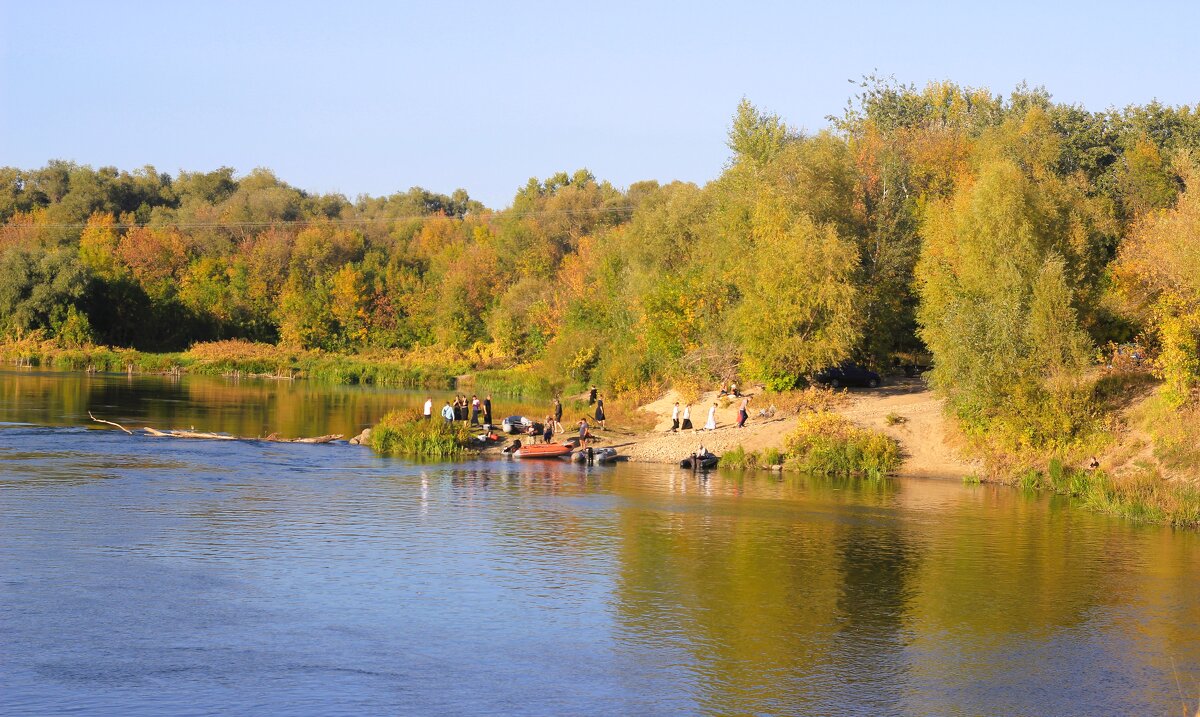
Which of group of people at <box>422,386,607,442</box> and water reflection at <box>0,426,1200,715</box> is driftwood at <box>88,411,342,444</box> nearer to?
group of people at <box>422,386,607,442</box>

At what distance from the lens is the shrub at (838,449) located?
5012 cm

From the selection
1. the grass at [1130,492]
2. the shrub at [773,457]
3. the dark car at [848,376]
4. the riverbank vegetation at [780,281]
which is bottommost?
the grass at [1130,492]

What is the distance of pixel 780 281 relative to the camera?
57938 mm

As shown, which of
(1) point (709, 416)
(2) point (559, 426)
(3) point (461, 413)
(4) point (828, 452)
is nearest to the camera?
(4) point (828, 452)

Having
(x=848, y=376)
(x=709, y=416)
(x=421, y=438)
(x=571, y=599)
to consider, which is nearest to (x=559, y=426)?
(x=709, y=416)

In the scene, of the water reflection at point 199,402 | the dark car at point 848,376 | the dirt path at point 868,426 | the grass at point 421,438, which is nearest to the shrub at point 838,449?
the dirt path at point 868,426

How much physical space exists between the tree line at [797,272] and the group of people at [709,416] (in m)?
2.04

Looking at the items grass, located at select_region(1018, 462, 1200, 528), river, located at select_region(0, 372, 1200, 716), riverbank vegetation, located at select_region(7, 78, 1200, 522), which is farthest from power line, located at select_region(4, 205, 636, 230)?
grass, located at select_region(1018, 462, 1200, 528)

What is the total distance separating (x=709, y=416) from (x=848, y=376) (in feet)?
30.0

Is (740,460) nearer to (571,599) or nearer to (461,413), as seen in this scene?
(461,413)

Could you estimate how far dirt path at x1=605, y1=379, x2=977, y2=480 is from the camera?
5038 centimetres

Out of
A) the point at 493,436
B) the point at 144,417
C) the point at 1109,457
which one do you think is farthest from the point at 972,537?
the point at 144,417

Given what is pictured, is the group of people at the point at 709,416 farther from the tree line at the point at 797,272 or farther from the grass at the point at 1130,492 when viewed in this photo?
the grass at the point at 1130,492

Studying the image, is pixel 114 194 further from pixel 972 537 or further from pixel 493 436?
pixel 972 537
